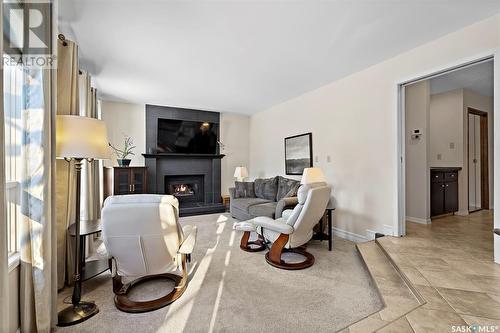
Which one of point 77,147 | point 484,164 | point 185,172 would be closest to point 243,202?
point 185,172

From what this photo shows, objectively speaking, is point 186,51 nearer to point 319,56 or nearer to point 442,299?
point 319,56

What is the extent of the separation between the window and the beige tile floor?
8.36ft

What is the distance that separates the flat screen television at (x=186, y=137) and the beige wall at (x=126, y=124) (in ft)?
1.33

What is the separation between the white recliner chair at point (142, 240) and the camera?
1769 millimetres

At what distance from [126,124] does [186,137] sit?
1.38 metres

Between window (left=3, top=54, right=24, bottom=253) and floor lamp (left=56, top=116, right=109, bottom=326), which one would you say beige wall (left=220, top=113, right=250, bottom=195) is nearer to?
floor lamp (left=56, top=116, right=109, bottom=326)

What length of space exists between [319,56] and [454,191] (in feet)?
12.8

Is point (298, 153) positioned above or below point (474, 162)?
above

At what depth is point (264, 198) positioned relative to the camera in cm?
501

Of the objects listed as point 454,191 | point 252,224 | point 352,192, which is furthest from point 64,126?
point 454,191

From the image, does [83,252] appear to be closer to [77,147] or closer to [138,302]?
[138,302]

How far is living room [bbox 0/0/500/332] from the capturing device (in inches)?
62.6

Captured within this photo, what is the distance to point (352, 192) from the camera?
12.0ft

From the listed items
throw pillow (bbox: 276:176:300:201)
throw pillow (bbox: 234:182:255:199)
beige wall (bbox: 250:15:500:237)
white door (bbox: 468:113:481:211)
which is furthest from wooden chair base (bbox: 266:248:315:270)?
white door (bbox: 468:113:481:211)
